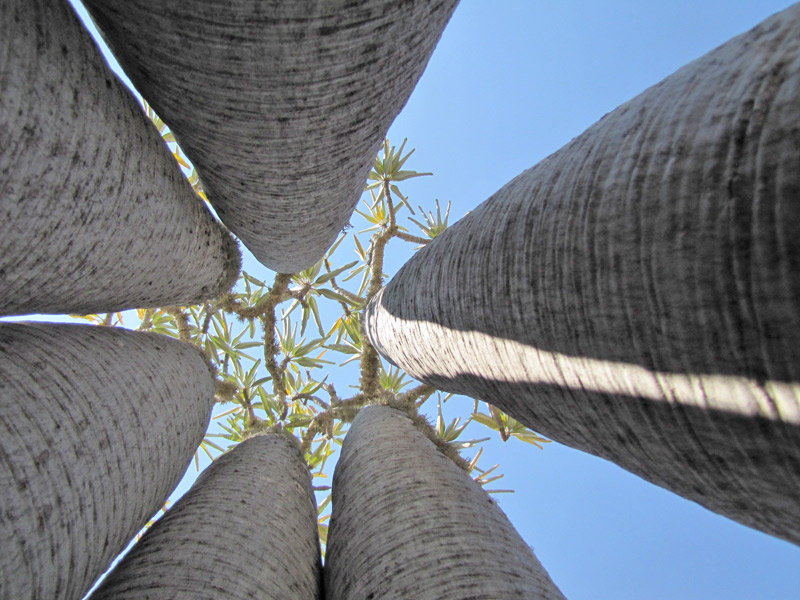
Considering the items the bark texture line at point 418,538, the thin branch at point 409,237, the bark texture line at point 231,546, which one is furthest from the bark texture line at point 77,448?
the thin branch at point 409,237

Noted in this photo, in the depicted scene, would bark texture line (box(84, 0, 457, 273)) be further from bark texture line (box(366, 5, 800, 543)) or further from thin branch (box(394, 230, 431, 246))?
thin branch (box(394, 230, 431, 246))

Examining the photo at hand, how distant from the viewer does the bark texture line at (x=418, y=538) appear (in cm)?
61

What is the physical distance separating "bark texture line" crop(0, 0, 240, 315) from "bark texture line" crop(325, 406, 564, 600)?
0.61m

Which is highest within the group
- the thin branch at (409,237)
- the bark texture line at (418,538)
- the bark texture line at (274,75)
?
the thin branch at (409,237)

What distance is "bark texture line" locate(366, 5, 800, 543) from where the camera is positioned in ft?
0.91

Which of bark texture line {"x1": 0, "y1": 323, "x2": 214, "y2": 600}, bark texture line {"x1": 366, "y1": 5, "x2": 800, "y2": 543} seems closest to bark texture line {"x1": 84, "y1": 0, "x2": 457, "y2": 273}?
bark texture line {"x1": 366, "y1": 5, "x2": 800, "y2": 543}

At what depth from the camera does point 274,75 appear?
0.48 meters

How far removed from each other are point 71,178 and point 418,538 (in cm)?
71

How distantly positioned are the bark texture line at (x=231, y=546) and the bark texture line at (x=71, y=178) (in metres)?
0.42

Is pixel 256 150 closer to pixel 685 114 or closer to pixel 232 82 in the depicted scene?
pixel 232 82

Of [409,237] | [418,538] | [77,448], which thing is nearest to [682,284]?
[418,538]

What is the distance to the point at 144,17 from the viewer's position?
0.44m

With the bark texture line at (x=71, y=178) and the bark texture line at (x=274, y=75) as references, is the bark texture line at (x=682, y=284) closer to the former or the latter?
the bark texture line at (x=274, y=75)

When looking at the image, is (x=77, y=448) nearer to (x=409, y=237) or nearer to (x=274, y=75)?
(x=274, y=75)
